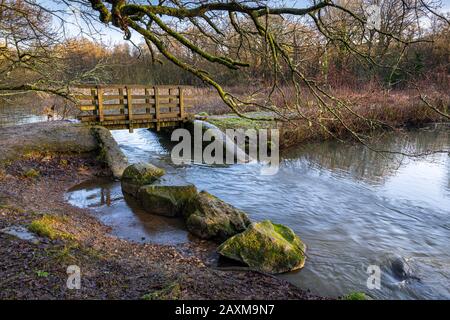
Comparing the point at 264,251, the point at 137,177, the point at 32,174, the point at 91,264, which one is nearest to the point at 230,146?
the point at 137,177

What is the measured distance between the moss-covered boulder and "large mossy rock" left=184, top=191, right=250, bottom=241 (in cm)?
199

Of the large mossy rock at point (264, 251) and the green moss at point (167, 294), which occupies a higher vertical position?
the green moss at point (167, 294)

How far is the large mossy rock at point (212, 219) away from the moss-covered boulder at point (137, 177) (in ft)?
6.53

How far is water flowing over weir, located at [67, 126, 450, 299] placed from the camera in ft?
16.7

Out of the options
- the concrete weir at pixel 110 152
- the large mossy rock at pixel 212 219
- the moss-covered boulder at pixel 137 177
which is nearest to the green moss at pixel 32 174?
the concrete weir at pixel 110 152

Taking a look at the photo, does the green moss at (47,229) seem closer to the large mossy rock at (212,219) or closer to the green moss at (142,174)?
the large mossy rock at (212,219)

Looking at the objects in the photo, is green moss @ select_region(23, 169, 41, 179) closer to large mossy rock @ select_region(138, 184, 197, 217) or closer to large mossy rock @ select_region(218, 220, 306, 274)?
large mossy rock @ select_region(138, 184, 197, 217)

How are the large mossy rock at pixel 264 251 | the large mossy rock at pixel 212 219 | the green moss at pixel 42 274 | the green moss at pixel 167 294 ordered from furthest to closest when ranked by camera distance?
the large mossy rock at pixel 212 219, the large mossy rock at pixel 264 251, the green moss at pixel 42 274, the green moss at pixel 167 294

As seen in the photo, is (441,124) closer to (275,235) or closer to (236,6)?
(275,235)

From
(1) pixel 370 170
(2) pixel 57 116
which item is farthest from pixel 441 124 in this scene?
(2) pixel 57 116

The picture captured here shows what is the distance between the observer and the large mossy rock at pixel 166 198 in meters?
6.95

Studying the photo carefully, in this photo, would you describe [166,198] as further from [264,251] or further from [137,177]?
[264,251]
